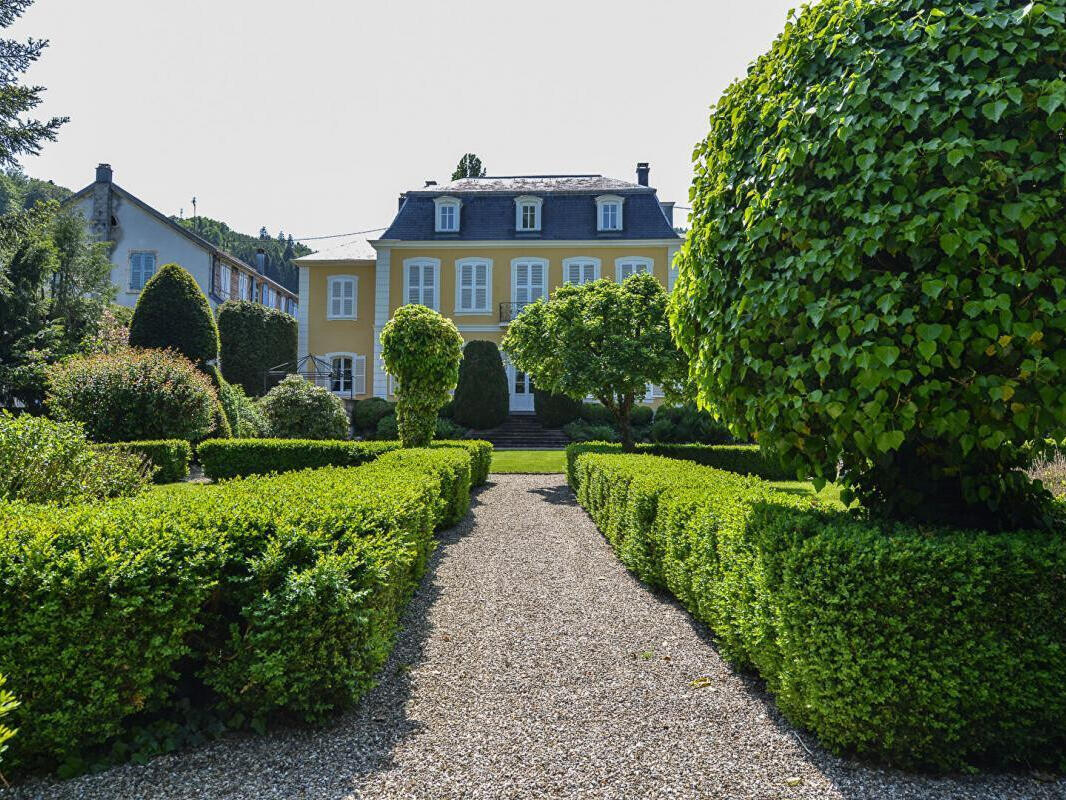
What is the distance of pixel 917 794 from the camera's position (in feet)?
8.34

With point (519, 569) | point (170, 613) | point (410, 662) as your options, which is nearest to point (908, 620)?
point (410, 662)

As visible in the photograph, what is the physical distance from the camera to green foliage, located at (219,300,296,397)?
27328 millimetres

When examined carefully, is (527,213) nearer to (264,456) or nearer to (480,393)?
(480,393)

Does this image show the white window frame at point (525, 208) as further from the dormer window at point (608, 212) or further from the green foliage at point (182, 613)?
the green foliage at point (182, 613)

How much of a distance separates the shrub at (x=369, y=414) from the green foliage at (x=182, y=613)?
1788 centimetres

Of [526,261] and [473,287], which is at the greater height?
[526,261]

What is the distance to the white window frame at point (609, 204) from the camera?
80.7 ft

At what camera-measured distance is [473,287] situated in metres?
24.9

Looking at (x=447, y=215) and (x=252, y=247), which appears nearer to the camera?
(x=447, y=215)

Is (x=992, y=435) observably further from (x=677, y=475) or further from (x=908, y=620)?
(x=677, y=475)

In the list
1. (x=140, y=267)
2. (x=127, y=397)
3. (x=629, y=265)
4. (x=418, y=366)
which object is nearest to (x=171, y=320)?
(x=127, y=397)

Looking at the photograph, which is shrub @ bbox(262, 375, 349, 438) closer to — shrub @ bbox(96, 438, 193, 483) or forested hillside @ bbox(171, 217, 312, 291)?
shrub @ bbox(96, 438, 193, 483)

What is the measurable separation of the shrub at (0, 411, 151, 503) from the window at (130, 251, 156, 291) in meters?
26.5

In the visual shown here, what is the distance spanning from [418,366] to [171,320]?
391 inches
